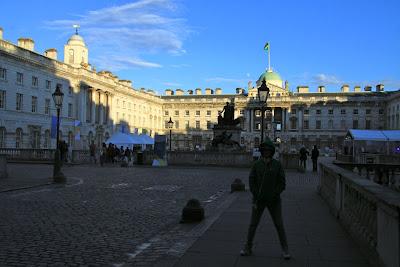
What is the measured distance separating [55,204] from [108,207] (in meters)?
1.63

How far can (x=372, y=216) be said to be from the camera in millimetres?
7270

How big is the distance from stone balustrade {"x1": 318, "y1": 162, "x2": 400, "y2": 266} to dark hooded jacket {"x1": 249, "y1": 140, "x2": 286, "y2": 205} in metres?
1.28

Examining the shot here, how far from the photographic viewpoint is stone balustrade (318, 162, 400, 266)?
17.9 feet

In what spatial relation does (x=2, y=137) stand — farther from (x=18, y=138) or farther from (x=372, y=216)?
(x=372, y=216)

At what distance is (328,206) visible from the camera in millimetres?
14203

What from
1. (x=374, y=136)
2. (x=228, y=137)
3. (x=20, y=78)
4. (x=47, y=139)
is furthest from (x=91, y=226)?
(x=47, y=139)

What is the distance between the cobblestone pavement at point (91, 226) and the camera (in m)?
7.98

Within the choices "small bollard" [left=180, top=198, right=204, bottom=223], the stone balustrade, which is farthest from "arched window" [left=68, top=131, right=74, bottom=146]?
the stone balustrade

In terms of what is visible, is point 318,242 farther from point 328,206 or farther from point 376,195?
point 328,206

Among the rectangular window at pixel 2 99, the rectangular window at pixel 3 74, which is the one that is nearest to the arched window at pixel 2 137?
the rectangular window at pixel 2 99

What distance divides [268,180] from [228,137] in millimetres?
33175

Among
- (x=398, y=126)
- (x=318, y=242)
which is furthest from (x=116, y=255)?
(x=398, y=126)

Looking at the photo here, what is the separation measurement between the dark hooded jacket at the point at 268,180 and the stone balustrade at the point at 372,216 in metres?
1.28

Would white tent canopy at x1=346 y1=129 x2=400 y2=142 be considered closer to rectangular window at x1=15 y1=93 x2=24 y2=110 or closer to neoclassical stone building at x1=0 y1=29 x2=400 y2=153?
neoclassical stone building at x1=0 y1=29 x2=400 y2=153
